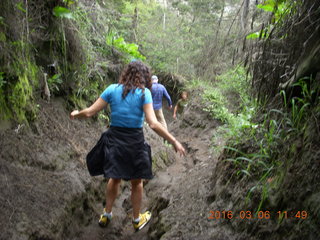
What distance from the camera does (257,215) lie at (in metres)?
2.12

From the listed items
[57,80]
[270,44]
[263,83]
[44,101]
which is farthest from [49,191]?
[270,44]

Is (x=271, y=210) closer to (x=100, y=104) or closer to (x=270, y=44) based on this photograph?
(x=270, y=44)

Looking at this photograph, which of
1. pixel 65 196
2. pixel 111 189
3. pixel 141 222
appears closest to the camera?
pixel 65 196

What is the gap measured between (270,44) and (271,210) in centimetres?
191

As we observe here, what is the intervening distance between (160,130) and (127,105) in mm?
571

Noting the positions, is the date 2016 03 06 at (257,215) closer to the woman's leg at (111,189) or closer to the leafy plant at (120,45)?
the woman's leg at (111,189)

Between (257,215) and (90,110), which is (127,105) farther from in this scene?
(257,215)

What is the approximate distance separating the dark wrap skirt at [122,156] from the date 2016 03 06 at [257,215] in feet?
3.32

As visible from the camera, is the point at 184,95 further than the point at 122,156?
Yes

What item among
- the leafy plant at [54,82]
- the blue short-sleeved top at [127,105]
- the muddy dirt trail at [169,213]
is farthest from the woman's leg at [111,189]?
the leafy plant at [54,82]

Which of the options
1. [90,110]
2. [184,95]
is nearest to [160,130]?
[90,110]

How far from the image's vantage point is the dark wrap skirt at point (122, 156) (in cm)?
312

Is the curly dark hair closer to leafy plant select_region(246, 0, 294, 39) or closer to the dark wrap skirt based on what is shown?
the dark wrap skirt

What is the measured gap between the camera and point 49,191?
3.07m
